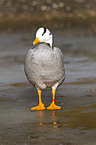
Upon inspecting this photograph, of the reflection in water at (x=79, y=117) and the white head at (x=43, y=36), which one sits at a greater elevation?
the white head at (x=43, y=36)

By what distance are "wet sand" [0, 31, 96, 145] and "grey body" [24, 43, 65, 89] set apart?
0.71 metres

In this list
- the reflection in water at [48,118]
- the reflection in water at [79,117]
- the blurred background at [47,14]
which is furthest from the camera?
the blurred background at [47,14]

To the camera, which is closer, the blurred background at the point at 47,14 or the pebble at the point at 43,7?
the blurred background at the point at 47,14

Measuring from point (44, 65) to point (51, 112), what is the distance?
104 centimetres

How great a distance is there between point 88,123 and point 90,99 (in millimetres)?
2043

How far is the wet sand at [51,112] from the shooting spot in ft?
22.7

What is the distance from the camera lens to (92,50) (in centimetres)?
1952

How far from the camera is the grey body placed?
854cm

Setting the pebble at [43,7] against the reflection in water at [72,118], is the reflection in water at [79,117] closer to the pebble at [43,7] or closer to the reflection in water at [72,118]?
the reflection in water at [72,118]

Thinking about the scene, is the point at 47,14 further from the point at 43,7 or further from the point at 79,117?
the point at 79,117

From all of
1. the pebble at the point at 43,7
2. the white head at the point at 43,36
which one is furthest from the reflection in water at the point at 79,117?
the pebble at the point at 43,7

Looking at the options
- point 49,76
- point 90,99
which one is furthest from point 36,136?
point 90,99

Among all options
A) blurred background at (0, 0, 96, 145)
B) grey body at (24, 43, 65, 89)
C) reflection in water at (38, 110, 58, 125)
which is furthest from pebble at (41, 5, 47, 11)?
reflection in water at (38, 110, 58, 125)

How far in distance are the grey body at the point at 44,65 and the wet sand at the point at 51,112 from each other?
0.71 metres
